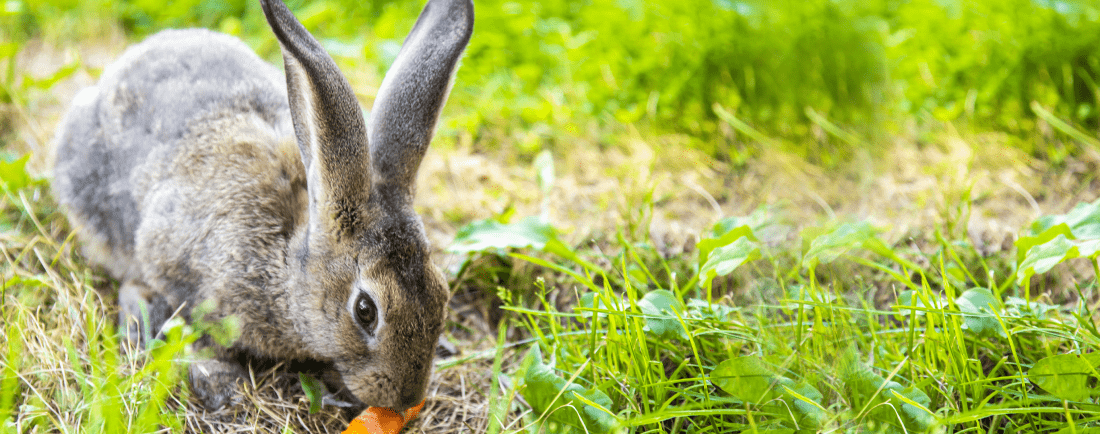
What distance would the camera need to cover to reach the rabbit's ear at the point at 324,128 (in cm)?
270

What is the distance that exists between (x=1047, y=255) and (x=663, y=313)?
139cm

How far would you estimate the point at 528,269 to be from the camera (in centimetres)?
367

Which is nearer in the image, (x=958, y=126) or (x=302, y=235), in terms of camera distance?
(x=302, y=235)

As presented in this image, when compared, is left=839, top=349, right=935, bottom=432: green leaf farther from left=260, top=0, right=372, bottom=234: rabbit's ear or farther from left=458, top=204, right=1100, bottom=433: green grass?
left=260, top=0, right=372, bottom=234: rabbit's ear

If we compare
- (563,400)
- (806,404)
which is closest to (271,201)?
(563,400)

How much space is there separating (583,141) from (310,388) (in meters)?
2.53

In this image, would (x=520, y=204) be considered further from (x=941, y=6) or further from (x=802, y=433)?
(x=941, y=6)

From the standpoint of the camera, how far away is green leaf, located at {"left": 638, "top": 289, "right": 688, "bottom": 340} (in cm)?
258

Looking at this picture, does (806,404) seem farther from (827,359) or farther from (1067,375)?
(1067,375)

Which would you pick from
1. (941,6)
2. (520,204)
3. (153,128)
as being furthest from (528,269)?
(941,6)

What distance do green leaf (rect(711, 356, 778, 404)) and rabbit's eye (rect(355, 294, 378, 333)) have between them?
1459mm

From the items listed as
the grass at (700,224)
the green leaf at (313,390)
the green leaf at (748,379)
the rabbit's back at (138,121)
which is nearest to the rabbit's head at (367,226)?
the green leaf at (313,390)

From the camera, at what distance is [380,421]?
2.82 m

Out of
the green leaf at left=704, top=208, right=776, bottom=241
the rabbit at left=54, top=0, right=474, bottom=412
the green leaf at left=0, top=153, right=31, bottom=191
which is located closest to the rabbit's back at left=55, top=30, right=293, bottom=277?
the rabbit at left=54, top=0, right=474, bottom=412
